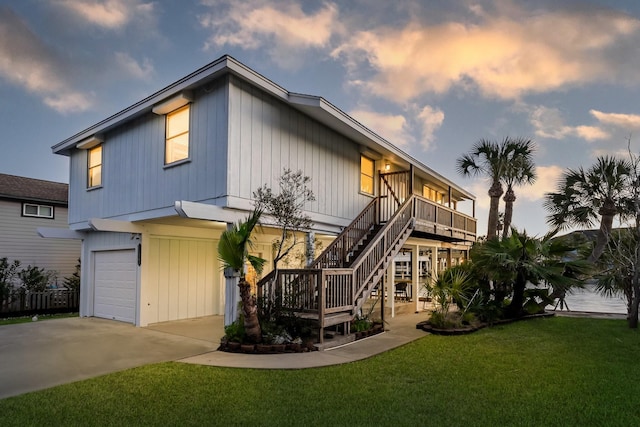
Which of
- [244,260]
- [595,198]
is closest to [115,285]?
[244,260]

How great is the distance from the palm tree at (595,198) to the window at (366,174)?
6643 mm

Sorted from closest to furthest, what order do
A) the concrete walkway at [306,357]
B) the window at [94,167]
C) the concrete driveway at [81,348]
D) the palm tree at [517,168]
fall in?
the concrete driveway at [81,348] → the concrete walkway at [306,357] → the window at [94,167] → the palm tree at [517,168]

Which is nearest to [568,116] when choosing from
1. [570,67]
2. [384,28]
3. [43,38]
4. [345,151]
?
[570,67]

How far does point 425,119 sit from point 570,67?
5.65 m

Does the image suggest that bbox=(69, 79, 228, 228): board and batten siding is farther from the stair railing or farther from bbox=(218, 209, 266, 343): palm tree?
the stair railing

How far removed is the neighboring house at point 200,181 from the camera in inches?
351

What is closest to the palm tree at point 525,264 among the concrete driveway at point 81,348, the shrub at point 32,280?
the concrete driveway at point 81,348

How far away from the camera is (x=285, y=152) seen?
1018 centimetres

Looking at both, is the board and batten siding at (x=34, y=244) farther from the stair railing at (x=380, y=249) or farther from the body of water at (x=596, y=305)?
the body of water at (x=596, y=305)

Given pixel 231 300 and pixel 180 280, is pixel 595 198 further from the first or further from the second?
pixel 180 280

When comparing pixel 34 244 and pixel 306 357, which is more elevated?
pixel 34 244

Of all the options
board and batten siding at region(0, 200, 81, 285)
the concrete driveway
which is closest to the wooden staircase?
the concrete driveway

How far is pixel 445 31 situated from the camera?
1241 cm

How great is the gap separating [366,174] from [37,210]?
1444 cm
